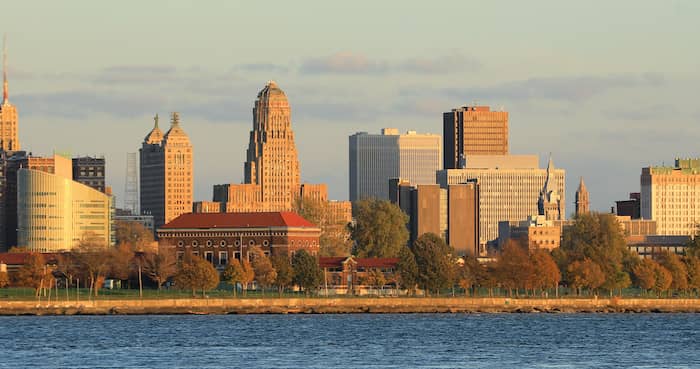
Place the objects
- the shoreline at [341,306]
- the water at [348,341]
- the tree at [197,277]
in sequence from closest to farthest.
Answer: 1. the water at [348,341]
2. the shoreline at [341,306]
3. the tree at [197,277]

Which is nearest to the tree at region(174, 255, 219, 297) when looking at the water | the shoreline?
the shoreline

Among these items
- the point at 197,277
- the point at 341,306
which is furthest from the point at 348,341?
the point at 197,277

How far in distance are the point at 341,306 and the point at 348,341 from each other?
149 feet

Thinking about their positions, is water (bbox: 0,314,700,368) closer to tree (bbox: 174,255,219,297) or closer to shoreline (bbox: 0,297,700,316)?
shoreline (bbox: 0,297,700,316)

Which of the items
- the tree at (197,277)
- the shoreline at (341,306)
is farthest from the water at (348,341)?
the tree at (197,277)

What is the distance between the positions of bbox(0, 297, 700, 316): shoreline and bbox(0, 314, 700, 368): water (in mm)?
4288

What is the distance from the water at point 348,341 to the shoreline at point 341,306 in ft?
14.1

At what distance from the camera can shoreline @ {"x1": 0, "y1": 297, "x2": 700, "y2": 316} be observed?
180 metres

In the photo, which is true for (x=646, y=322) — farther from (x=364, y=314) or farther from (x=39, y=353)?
(x=39, y=353)

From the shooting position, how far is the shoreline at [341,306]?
179500 mm

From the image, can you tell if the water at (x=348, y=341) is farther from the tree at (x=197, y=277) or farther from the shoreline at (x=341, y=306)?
the tree at (x=197, y=277)

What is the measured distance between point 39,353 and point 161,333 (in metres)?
20.6

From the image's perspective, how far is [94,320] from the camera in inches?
6663

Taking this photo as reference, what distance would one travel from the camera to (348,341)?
140250 mm
